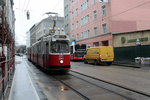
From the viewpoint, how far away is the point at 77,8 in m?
52.7

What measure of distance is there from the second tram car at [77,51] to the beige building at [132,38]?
611 centimetres

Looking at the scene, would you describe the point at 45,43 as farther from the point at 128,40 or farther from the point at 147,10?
the point at 147,10

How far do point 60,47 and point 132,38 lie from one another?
49.3 ft

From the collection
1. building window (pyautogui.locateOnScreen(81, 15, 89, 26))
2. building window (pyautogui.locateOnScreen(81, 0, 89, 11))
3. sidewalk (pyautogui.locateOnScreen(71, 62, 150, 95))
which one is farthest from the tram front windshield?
building window (pyautogui.locateOnScreen(81, 0, 89, 11))

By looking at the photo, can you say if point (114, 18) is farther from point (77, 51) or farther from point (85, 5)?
point (85, 5)

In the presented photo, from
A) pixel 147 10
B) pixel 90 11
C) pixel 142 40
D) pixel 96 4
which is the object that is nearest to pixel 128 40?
pixel 142 40

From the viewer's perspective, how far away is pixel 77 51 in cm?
3578

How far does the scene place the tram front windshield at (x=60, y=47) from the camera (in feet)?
50.6

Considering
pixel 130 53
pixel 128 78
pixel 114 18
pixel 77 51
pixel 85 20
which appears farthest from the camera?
pixel 85 20

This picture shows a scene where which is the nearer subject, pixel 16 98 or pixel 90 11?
pixel 16 98

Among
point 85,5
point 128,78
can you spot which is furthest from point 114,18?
point 128,78

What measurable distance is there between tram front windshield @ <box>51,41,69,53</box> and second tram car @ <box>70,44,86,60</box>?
1946 cm

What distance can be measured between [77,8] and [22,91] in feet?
150

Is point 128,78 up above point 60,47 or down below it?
below
